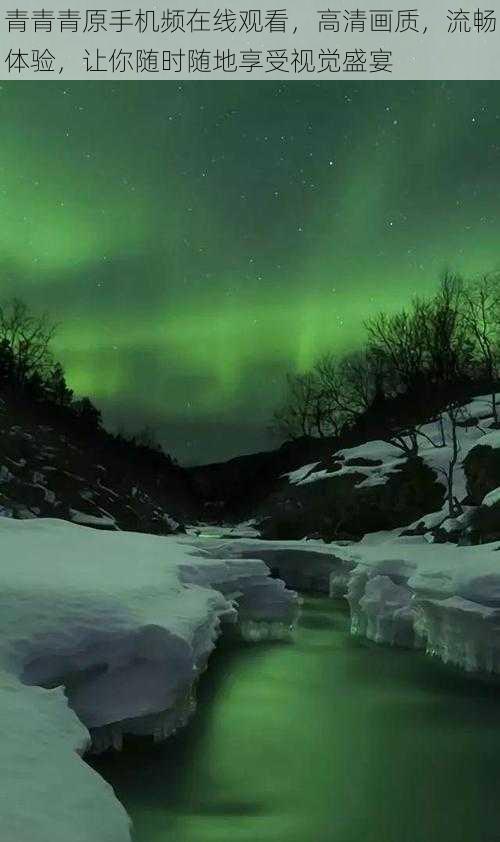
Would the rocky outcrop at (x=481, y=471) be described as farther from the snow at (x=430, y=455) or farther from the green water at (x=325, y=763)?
the green water at (x=325, y=763)

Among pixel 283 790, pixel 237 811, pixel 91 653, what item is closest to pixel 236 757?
pixel 283 790

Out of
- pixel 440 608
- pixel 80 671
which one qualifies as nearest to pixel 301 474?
pixel 440 608

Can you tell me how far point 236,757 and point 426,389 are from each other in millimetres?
42881

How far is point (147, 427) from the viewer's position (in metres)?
108

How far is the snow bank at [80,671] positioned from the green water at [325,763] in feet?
2.85

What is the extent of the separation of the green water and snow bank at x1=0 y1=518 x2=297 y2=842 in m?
0.87

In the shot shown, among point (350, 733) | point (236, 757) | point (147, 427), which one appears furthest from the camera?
point (147, 427)

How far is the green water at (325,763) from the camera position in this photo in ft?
28.9

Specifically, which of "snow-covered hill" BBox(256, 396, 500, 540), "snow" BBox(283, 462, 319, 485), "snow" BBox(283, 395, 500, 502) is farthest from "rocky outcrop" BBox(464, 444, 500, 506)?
"snow" BBox(283, 462, 319, 485)

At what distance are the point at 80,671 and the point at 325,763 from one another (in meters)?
4.52

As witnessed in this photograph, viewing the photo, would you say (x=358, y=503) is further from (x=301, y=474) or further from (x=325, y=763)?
(x=325, y=763)

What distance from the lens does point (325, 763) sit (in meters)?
11.3

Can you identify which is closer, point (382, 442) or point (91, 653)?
point (91, 653)

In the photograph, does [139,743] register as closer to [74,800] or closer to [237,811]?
[237,811]
